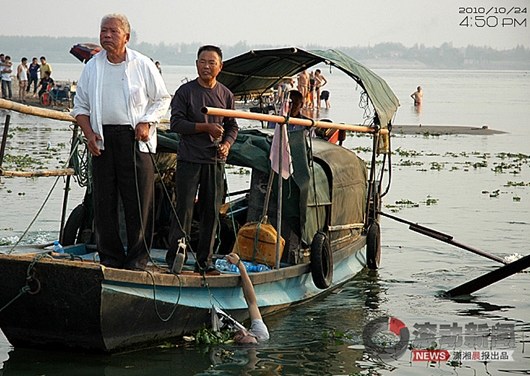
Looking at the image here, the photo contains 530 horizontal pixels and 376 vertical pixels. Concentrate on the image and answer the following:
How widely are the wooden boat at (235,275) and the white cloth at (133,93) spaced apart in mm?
480

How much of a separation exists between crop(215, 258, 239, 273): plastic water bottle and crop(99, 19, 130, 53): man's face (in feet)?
8.29

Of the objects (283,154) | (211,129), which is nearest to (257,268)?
(283,154)

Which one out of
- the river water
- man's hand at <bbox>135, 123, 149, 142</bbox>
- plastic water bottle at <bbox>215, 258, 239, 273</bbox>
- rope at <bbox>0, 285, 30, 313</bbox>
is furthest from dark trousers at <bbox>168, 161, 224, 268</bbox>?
rope at <bbox>0, 285, 30, 313</bbox>

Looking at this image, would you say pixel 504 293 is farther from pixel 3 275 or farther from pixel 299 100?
pixel 3 275

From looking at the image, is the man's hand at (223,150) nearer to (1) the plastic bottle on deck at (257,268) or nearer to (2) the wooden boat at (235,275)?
(2) the wooden boat at (235,275)

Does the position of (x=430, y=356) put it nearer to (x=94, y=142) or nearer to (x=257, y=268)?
(x=257, y=268)

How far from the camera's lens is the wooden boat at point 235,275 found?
7.89 metres

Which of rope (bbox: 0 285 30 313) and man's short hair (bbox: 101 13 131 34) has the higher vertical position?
man's short hair (bbox: 101 13 131 34)

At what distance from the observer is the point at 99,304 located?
7801mm

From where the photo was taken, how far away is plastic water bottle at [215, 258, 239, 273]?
9.75 metres

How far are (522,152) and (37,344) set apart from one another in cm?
2194

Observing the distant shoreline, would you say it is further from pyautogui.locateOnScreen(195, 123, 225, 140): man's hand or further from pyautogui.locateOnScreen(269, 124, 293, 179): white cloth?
pyautogui.locateOnScreen(195, 123, 225, 140): man's hand

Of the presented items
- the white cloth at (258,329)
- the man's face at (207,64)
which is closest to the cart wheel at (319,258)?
the white cloth at (258,329)

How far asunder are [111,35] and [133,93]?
1.42 ft
